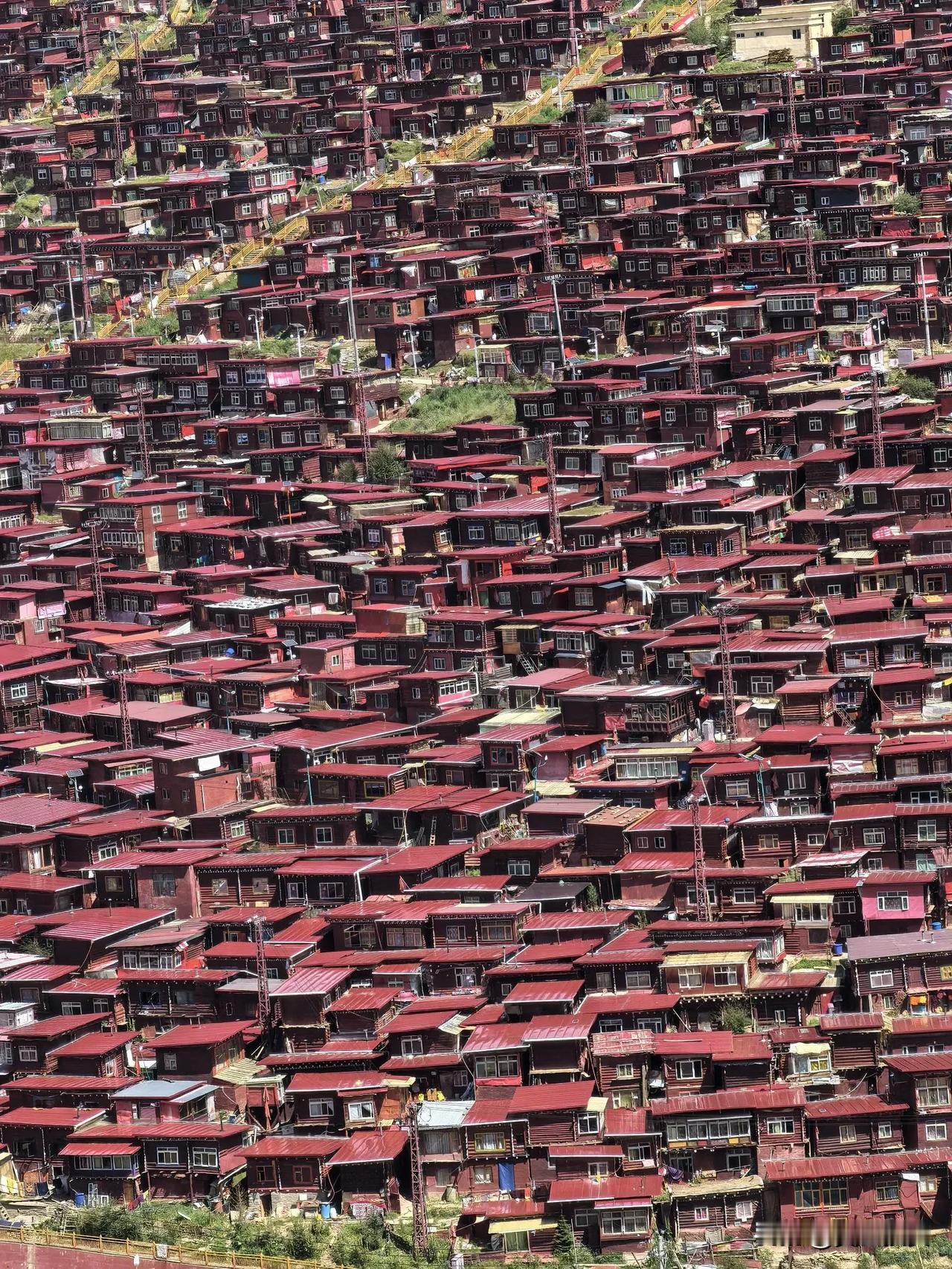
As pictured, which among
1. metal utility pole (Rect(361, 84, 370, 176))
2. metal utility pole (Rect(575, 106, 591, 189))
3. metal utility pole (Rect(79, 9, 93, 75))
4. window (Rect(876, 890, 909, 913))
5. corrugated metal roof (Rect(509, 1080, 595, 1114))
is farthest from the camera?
metal utility pole (Rect(79, 9, 93, 75))

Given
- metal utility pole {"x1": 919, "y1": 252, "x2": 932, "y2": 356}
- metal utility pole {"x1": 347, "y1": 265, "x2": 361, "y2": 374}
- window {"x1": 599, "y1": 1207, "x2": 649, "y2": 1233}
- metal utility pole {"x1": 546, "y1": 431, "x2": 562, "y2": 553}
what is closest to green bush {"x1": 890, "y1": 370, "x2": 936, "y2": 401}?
metal utility pole {"x1": 919, "y1": 252, "x2": 932, "y2": 356}

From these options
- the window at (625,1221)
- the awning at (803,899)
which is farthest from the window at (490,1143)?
the awning at (803,899)

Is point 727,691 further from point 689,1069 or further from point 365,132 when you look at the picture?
point 365,132

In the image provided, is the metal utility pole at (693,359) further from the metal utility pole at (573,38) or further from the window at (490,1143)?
the window at (490,1143)

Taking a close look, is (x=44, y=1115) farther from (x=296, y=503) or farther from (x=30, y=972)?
(x=296, y=503)

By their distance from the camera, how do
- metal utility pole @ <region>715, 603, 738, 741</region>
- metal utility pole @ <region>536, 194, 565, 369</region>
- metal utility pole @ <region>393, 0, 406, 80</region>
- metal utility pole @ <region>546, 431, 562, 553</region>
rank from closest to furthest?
metal utility pole @ <region>715, 603, 738, 741</region>, metal utility pole @ <region>546, 431, 562, 553</region>, metal utility pole @ <region>536, 194, 565, 369</region>, metal utility pole @ <region>393, 0, 406, 80</region>

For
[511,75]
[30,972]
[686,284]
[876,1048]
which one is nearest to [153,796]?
[30,972]

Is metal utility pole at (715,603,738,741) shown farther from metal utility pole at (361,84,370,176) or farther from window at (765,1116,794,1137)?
metal utility pole at (361,84,370,176)
